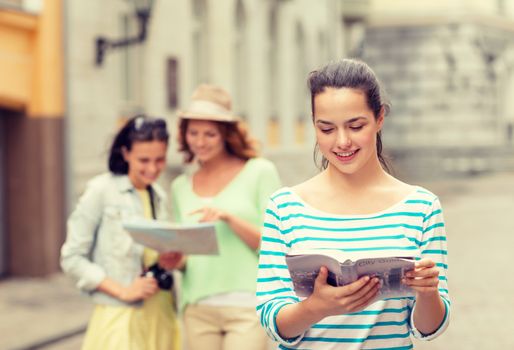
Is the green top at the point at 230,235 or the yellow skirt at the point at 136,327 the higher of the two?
the green top at the point at 230,235

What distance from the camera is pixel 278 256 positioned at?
3033mm

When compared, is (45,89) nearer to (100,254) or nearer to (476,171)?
(100,254)

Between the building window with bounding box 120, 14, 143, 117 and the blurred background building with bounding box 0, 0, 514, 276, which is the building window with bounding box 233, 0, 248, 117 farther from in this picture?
the building window with bounding box 120, 14, 143, 117

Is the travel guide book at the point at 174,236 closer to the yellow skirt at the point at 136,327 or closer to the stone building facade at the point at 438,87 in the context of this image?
the yellow skirt at the point at 136,327

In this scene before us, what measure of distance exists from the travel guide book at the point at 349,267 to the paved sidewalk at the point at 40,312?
6100 millimetres

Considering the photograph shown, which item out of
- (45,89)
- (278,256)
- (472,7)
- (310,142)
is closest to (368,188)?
(278,256)

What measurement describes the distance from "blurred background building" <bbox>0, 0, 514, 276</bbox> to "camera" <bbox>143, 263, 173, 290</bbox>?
0.83m

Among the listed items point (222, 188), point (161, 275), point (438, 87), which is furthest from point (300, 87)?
point (161, 275)

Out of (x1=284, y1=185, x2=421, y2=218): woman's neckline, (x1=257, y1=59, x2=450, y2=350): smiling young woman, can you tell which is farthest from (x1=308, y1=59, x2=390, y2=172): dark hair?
(x1=284, y1=185, x2=421, y2=218): woman's neckline

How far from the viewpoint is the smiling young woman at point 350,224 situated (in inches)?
114

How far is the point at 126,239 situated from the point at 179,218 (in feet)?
1.00

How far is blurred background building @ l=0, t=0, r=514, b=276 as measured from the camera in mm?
12336

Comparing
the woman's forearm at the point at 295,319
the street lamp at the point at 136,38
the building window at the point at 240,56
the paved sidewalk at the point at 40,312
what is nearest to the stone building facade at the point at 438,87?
the building window at the point at 240,56

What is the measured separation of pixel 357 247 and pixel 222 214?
1893 millimetres
